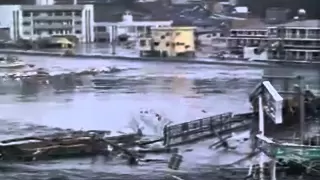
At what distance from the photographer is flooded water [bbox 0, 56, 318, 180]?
9.78 feet

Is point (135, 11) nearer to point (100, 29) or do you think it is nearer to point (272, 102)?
point (100, 29)

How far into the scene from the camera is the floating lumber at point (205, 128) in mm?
2932

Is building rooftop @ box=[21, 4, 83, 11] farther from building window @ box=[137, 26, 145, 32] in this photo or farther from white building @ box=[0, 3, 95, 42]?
building window @ box=[137, 26, 145, 32]

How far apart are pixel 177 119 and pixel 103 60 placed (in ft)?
1.40

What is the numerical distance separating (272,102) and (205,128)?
36 cm

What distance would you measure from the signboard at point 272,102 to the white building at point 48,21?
2.57 ft

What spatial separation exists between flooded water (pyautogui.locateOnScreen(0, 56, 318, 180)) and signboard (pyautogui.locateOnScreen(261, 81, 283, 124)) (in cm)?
13

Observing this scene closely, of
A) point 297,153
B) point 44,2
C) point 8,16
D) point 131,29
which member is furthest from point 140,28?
point 297,153

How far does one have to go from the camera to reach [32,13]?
2984 mm

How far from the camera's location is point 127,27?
3.02 meters

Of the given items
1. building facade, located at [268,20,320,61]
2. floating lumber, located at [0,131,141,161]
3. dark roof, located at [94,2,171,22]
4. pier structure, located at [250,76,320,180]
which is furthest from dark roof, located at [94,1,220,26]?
floating lumber, located at [0,131,141,161]

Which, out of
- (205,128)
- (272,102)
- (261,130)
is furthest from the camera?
(205,128)

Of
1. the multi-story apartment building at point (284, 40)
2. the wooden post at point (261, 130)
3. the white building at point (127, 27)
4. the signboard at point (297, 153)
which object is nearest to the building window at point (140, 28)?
the white building at point (127, 27)

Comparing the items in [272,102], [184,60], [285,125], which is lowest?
[285,125]
